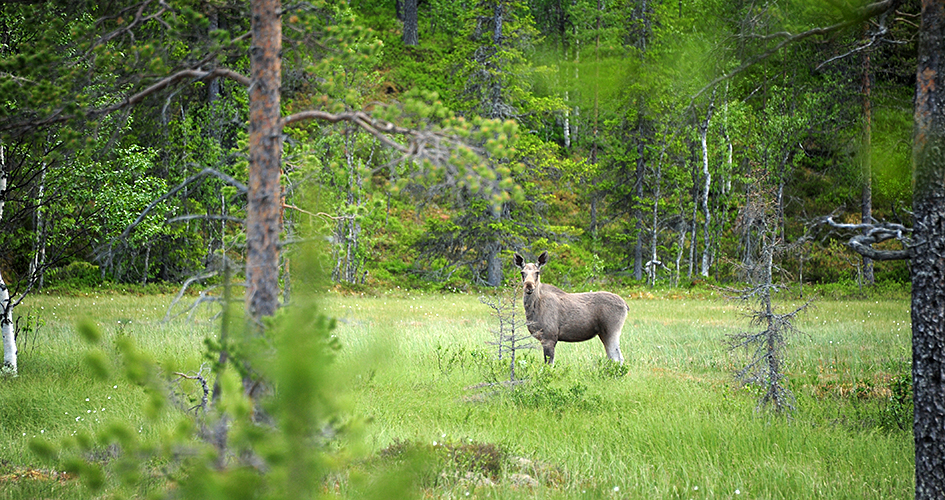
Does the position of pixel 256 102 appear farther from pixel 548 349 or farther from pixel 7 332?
pixel 548 349

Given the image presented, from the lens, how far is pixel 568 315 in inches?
484

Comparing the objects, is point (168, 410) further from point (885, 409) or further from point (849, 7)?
point (885, 409)

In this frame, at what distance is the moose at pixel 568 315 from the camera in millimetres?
11867

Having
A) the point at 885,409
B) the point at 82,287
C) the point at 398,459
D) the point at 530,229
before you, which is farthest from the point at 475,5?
the point at 398,459

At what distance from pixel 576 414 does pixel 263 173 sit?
5610mm

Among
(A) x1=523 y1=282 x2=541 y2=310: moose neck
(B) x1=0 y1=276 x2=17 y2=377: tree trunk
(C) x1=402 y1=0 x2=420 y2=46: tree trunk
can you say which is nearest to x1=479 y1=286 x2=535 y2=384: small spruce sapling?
(A) x1=523 y1=282 x2=541 y2=310: moose neck

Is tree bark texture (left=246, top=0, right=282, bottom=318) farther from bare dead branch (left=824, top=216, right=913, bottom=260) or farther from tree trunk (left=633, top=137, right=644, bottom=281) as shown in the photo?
tree trunk (left=633, top=137, right=644, bottom=281)

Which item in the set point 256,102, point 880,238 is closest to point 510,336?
point 880,238

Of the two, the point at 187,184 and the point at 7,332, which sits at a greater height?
the point at 187,184

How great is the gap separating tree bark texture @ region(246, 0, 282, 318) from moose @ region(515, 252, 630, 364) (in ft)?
24.3

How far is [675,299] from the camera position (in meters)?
28.3

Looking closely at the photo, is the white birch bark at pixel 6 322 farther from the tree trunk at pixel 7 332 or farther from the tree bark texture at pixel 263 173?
the tree bark texture at pixel 263 173

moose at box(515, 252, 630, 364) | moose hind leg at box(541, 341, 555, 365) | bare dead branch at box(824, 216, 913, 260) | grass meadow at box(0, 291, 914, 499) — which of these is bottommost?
grass meadow at box(0, 291, 914, 499)

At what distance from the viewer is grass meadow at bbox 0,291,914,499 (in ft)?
19.0
